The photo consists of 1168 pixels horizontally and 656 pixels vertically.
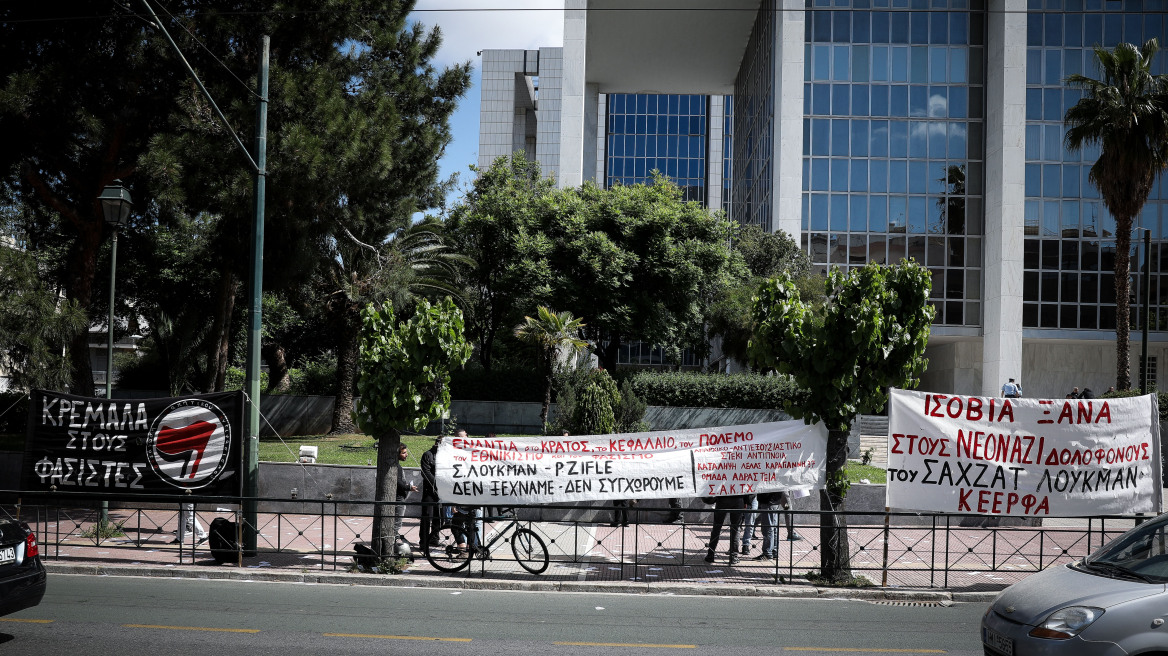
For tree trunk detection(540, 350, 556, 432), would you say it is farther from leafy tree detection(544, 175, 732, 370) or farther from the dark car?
the dark car

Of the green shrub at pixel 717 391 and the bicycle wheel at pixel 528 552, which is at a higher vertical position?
the green shrub at pixel 717 391

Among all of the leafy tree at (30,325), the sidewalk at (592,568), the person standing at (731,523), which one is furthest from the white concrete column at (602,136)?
the person standing at (731,523)

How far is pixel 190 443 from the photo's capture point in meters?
12.9

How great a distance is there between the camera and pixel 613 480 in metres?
12.2

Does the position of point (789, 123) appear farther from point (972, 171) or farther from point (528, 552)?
point (528, 552)

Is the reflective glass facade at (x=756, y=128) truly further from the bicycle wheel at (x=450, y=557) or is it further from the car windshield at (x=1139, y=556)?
the car windshield at (x=1139, y=556)

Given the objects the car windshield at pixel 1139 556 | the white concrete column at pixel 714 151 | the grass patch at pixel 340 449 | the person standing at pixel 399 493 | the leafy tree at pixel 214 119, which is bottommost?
the grass patch at pixel 340 449

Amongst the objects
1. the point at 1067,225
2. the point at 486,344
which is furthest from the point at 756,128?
the point at 486,344

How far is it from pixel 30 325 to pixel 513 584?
13436 millimetres

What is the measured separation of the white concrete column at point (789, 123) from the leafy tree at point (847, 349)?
29.1 meters

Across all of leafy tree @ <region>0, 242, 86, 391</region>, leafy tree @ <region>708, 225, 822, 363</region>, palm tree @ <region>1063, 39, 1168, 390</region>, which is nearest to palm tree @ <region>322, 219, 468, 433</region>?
leafy tree @ <region>0, 242, 86, 391</region>

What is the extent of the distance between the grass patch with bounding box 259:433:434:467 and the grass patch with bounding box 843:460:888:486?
10325 mm

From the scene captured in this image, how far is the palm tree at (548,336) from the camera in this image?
2655cm

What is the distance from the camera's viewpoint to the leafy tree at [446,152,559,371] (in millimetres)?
30062
